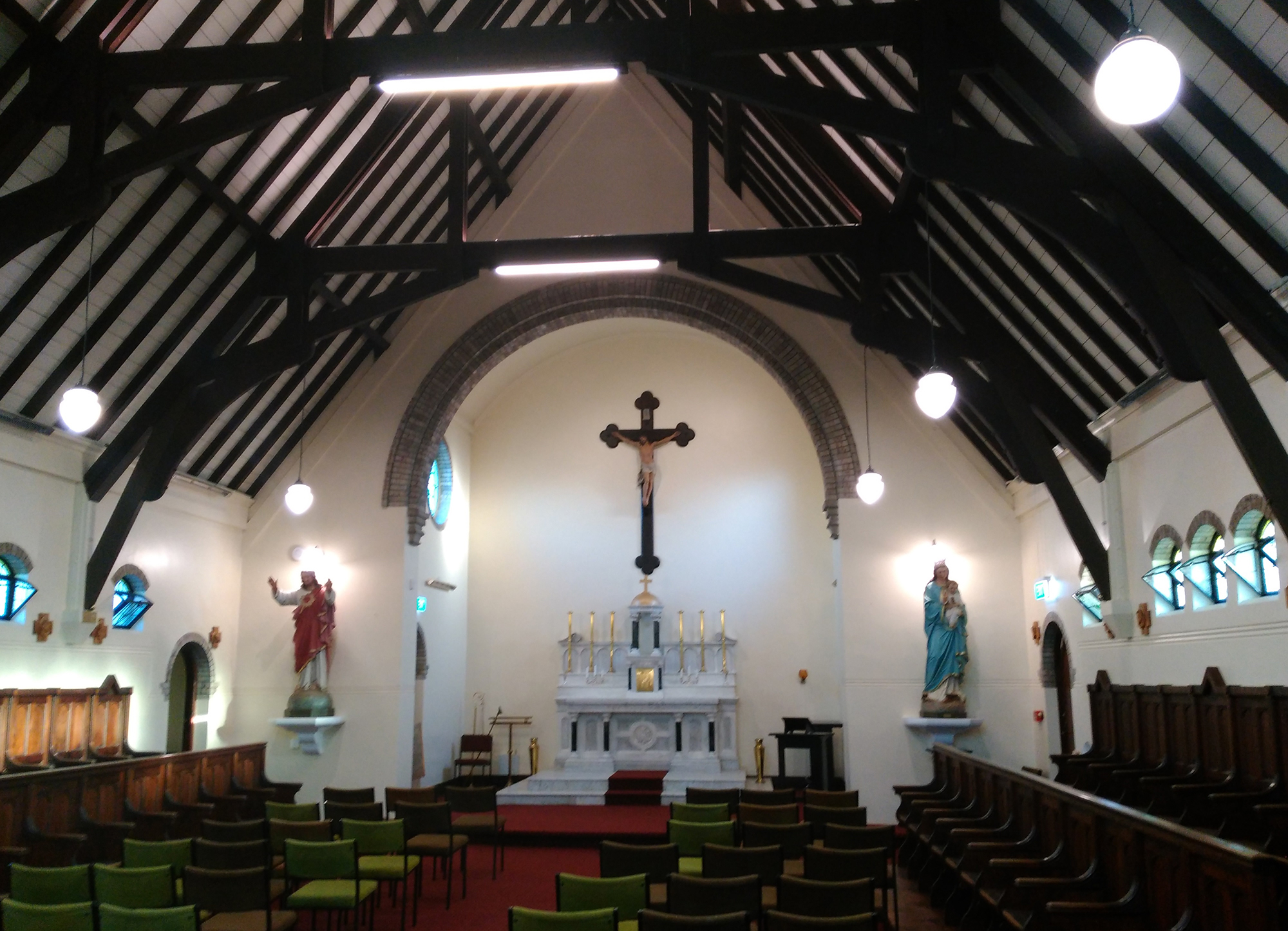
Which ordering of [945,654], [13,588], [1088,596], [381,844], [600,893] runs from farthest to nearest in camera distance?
[945,654], [1088,596], [13,588], [381,844], [600,893]

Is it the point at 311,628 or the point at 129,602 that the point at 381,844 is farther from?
the point at 311,628

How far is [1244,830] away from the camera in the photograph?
23.1 feet

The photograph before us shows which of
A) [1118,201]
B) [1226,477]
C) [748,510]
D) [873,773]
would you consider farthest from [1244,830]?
[748,510]

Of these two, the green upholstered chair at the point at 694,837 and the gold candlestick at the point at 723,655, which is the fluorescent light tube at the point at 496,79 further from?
the gold candlestick at the point at 723,655

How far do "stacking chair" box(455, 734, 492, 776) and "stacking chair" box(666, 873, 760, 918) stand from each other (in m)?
10.7

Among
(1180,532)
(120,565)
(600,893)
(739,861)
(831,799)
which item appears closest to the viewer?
(600,893)

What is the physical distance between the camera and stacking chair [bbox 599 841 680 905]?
22.7 ft

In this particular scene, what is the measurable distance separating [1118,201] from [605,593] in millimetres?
11437

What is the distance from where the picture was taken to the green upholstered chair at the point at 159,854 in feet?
23.7

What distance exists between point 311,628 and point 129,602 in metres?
2.21

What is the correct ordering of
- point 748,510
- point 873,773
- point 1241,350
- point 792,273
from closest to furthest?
point 1241,350
point 873,773
point 792,273
point 748,510

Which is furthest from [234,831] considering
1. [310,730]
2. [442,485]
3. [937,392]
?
[442,485]

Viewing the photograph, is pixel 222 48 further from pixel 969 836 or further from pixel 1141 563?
pixel 1141 563

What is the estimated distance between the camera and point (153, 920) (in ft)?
18.2
